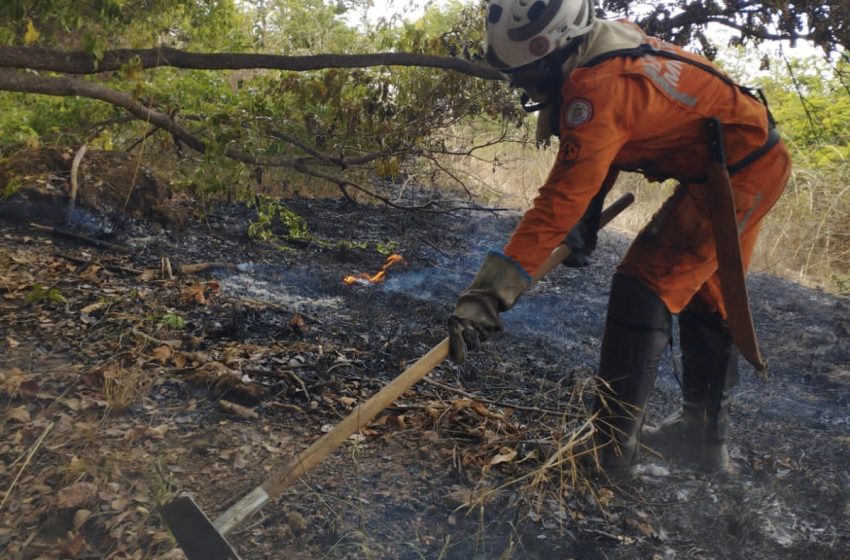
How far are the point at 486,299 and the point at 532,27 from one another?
1.00 meters

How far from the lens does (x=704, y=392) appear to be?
3168 millimetres

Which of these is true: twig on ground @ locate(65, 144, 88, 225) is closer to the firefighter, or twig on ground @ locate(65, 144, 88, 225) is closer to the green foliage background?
the green foliage background

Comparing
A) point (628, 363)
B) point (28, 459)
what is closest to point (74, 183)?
point (28, 459)

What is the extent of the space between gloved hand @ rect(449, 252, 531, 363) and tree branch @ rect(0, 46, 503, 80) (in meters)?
1.99

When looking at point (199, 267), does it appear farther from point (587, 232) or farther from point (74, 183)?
point (587, 232)

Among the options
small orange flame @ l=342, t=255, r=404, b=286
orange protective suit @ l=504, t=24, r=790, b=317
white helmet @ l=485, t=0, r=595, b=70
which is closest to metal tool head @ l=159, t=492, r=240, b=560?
orange protective suit @ l=504, t=24, r=790, b=317

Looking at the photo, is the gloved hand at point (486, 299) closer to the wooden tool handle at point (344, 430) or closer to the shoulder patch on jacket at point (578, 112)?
the wooden tool handle at point (344, 430)

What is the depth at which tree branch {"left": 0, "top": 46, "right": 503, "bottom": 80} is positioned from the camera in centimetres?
329

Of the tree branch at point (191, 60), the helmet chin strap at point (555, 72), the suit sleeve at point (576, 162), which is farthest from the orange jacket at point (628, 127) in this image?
the tree branch at point (191, 60)

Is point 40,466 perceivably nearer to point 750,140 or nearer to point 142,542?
point 142,542

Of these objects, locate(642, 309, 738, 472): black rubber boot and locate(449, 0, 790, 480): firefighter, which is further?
locate(642, 309, 738, 472): black rubber boot

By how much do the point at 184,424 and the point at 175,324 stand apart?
904 mm

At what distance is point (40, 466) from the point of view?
2494 mm

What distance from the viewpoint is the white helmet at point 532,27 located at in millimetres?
2547
